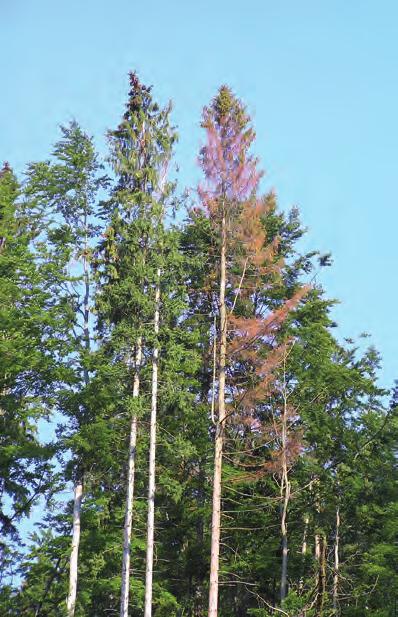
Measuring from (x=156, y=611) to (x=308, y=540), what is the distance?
6.12 m

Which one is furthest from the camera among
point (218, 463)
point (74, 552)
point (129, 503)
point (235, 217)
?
point (74, 552)

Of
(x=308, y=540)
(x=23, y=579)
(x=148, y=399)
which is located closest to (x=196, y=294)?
(x=148, y=399)

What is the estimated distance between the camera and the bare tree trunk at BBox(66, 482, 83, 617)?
Result: 19.6m

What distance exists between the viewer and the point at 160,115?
24.8 metres

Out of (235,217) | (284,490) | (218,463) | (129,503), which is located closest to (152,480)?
(129,503)

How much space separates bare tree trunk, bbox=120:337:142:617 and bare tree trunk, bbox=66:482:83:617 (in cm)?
137

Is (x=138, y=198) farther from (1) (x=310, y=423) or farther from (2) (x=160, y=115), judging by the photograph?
(1) (x=310, y=423)

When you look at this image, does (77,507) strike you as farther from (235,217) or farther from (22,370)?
(235,217)

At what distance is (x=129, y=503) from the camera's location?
20.0 m

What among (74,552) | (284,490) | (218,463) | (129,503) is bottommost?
(74,552)

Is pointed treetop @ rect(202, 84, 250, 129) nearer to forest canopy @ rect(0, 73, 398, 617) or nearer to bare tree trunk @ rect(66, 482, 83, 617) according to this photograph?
forest canopy @ rect(0, 73, 398, 617)

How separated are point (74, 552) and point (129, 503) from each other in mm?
2152

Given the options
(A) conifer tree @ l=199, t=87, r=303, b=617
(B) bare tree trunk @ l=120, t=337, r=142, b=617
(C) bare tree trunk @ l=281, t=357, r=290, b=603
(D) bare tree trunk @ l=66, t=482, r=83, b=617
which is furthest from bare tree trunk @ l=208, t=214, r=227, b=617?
(C) bare tree trunk @ l=281, t=357, r=290, b=603

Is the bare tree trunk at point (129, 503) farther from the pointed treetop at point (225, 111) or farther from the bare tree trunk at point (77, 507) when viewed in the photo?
the pointed treetop at point (225, 111)
